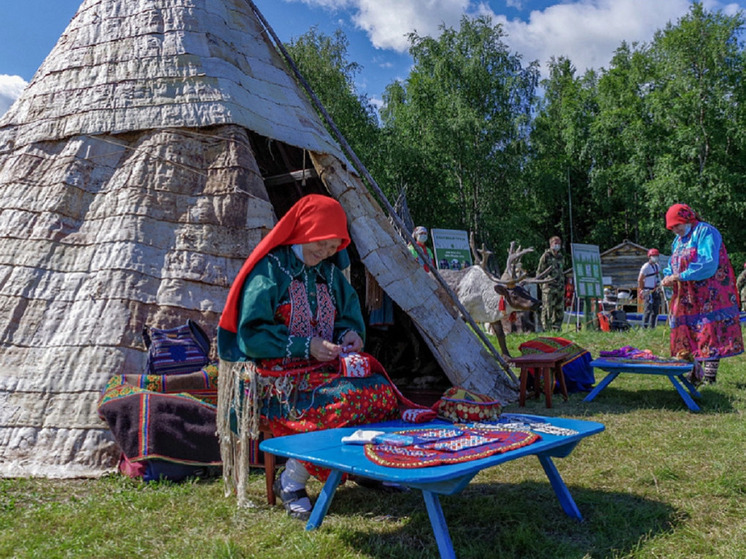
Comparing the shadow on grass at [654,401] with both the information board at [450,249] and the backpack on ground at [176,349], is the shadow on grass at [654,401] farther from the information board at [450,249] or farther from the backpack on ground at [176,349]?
the information board at [450,249]

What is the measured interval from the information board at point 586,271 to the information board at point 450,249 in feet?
7.21

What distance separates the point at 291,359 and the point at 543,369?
9.99ft

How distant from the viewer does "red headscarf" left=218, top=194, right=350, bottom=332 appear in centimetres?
309

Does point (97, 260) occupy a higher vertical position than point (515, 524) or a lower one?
higher

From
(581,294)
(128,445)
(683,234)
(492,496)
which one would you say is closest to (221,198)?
(128,445)

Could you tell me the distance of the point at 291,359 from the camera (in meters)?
3.16

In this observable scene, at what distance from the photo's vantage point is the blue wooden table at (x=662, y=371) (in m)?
5.23

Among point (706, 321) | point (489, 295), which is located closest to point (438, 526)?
point (706, 321)

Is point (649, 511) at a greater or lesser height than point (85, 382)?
lesser

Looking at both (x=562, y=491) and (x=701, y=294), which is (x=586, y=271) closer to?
(x=701, y=294)

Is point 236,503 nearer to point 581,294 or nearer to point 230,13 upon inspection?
point 230,13

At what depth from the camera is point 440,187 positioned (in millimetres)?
25516

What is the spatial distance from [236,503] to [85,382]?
151cm

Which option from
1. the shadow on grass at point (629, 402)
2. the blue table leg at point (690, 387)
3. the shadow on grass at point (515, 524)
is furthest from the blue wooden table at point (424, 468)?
the blue table leg at point (690, 387)
